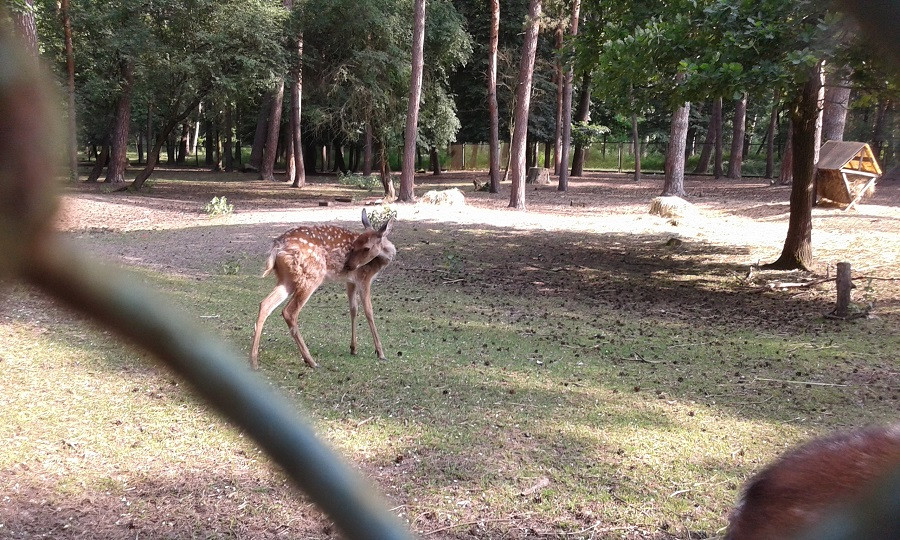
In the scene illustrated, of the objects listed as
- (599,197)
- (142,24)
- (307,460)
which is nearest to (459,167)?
(599,197)

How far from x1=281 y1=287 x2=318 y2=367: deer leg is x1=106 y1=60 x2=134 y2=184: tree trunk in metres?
18.8

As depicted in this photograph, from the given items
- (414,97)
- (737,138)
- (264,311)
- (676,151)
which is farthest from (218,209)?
(737,138)

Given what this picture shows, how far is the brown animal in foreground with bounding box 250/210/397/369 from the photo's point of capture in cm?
660

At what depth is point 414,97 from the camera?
21391 mm

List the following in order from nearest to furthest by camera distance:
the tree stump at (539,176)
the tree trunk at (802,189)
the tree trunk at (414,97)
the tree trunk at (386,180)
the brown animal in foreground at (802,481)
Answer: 1. the brown animal in foreground at (802,481)
2. the tree trunk at (802,189)
3. the tree trunk at (414,97)
4. the tree trunk at (386,180)
5. the tree stump at (539,176)

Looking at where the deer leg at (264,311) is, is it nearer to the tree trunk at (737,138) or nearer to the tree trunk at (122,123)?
the tree trunk at (122,123)

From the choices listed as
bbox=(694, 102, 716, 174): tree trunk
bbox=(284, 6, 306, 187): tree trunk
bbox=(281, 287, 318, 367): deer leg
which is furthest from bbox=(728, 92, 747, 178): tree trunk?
bbox=(281, 287, 318, 367): deer leg

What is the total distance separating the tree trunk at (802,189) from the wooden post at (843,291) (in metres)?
2.62

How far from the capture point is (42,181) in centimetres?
44

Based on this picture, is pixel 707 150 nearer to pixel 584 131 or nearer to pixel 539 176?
pixel 584 131

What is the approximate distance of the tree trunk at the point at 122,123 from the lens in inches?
924

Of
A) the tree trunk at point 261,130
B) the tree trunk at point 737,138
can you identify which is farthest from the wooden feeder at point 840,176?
the tree trunk at point 261,130

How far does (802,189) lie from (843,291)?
10.00ft

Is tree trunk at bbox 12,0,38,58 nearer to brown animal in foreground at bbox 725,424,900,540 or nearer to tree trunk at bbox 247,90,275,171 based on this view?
brown animal in foreground at bbox 725,424,900,540
